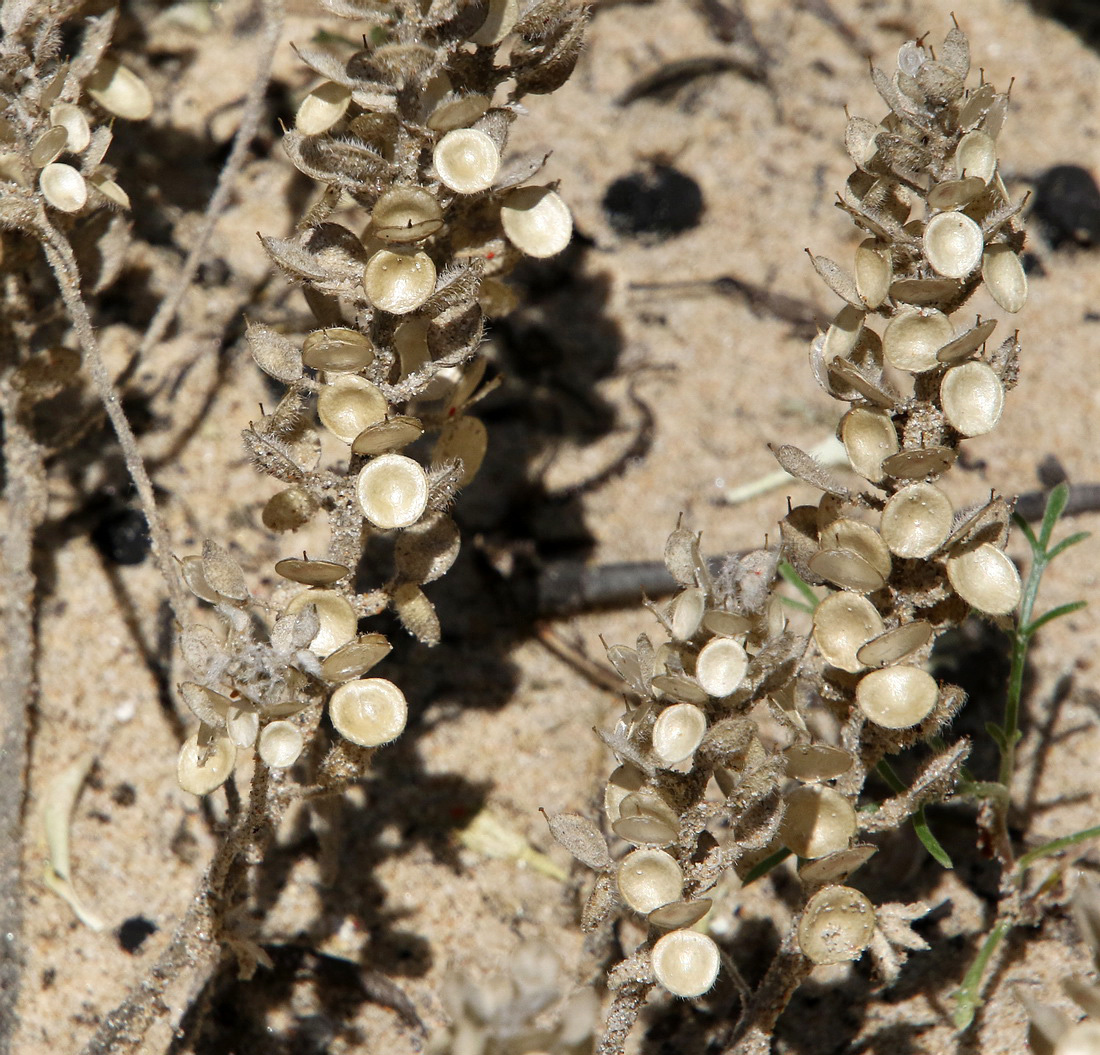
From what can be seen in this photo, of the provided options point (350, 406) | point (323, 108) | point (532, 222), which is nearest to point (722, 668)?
point (350, 406)

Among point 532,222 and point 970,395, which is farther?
point 532,222

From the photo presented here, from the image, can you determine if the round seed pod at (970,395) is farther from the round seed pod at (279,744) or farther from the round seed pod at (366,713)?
the round seed pod at (279,744)

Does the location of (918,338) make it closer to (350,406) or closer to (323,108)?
(350,406)

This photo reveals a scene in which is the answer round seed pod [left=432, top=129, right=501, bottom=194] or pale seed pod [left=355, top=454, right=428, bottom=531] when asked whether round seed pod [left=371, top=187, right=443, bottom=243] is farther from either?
pale seed pod [left=355, top=454, right=428, bottom=531]

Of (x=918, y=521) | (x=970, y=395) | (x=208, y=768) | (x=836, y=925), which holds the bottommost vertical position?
(x=836, y=925)

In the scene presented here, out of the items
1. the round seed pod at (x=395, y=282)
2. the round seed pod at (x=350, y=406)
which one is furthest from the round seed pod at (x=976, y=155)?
the round seed pod at (x=350, y=406)

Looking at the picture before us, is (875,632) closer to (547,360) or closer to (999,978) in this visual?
(999,978)

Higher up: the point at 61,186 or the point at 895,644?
the point at 61,186
